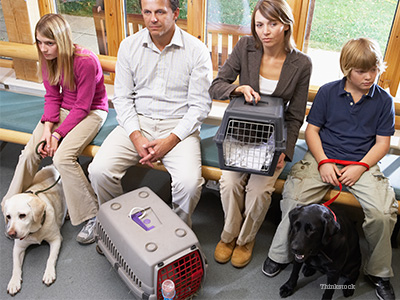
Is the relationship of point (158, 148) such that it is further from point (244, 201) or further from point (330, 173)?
point (330, 173)

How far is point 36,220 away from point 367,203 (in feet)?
5.35

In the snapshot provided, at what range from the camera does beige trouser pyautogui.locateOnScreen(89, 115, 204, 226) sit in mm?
1916

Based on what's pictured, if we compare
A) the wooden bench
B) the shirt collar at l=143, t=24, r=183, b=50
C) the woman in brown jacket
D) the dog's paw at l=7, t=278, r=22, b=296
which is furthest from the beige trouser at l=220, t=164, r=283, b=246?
the wooden bench

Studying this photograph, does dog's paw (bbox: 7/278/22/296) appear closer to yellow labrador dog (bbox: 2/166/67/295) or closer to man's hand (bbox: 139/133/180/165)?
yellow labrador dog (bbox: 2/166/67/295)

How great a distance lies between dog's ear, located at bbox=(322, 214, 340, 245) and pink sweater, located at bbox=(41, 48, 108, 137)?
1476 millimetres

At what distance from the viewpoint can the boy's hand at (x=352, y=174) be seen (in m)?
1.77

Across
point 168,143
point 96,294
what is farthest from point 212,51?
point 96,294

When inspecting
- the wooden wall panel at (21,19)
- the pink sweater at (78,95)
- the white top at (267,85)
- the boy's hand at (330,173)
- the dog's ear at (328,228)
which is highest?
the wooden wall panel at (21,19)

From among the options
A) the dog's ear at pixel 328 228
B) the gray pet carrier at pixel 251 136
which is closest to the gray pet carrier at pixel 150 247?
the gray pet carrier at pixel 251 136

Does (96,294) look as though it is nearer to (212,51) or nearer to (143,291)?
(143,291)

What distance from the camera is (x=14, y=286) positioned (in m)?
1.81

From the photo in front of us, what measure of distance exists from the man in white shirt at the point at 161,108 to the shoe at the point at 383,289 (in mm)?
992

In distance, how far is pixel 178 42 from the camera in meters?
2.00

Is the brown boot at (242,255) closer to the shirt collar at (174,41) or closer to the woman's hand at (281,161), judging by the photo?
the woman's hand at (281,161)
